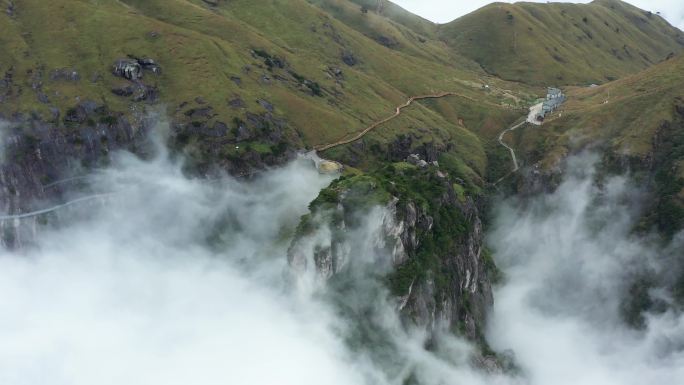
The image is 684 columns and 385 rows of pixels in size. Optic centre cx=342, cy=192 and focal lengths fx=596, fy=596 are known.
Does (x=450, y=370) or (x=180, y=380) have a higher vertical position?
(x=450, y=370)

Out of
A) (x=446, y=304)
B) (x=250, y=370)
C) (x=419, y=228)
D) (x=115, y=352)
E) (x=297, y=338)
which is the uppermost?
(x=419, y=228)

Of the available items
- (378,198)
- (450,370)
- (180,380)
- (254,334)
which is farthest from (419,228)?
(180,380)

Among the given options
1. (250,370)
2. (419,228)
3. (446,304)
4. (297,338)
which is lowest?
(250,370)

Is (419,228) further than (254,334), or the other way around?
(419,228)

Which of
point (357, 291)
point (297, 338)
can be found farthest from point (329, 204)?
point (297, 338)

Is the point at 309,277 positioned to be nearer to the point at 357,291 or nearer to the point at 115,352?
the point at 357,291

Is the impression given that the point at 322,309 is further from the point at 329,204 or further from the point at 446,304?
the point at 446,304

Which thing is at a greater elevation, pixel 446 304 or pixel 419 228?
pixel 419 228
